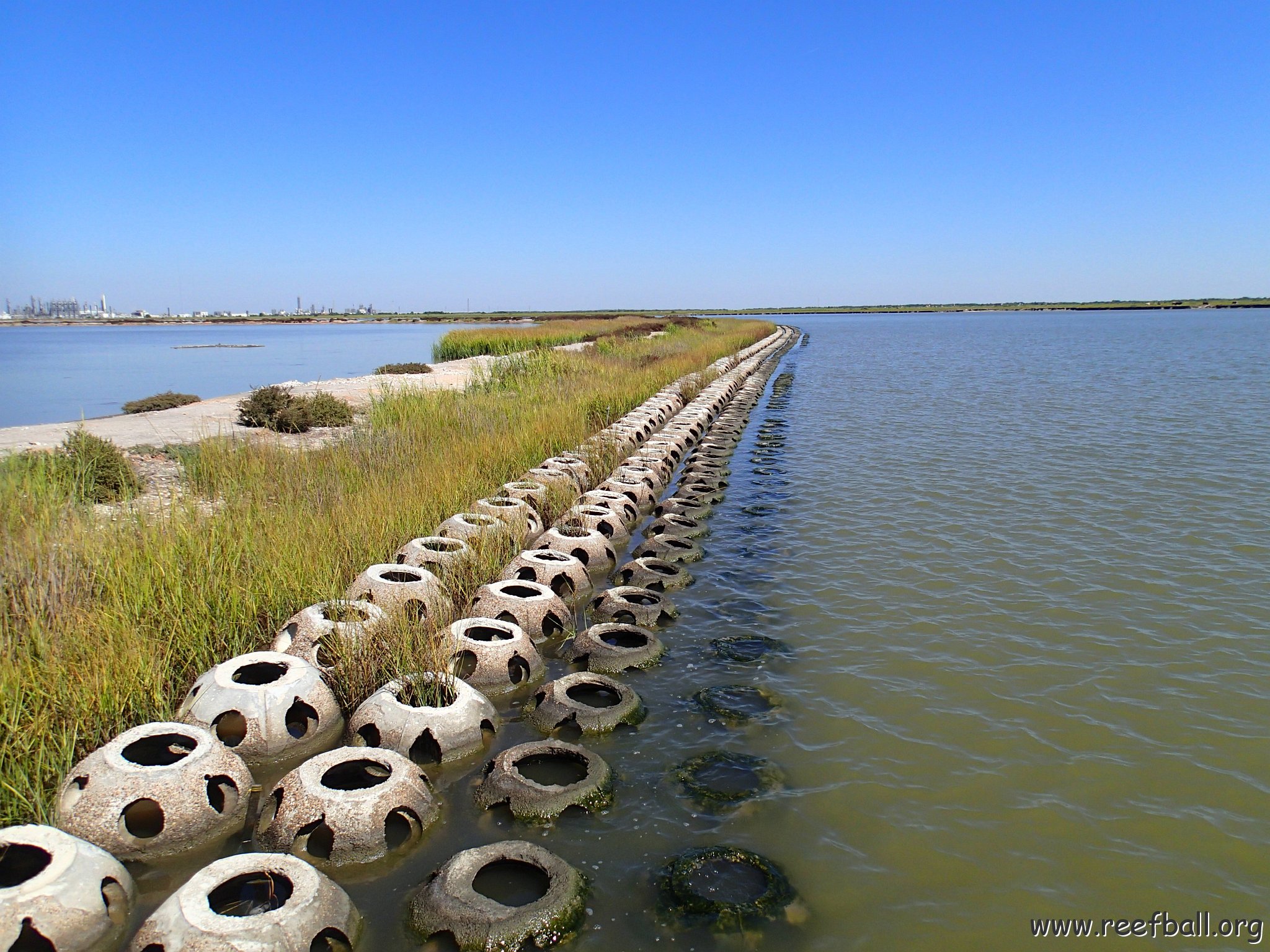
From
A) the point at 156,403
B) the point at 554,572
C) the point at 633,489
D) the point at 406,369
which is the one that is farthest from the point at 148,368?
the point at 554,572

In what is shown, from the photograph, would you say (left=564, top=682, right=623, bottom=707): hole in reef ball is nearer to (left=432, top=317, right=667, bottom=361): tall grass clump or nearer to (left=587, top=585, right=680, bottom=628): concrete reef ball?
(left=587, top=585, right=680, bottom=628): concrete reef ball

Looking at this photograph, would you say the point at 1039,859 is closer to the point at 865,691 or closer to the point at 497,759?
the point at 865,691

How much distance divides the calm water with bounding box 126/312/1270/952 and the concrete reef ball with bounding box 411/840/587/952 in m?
0.14

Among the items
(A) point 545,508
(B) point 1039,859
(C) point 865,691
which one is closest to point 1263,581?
(C) point 865,691

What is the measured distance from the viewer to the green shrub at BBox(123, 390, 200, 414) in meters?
17.1

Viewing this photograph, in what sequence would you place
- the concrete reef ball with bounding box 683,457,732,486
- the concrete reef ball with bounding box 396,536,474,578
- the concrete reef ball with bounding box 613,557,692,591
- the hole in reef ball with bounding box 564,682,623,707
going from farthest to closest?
the concrete reef ball with bounding box 683,457,732,486 → the concrete reef ball with bounding box 613,557,692,591 → the concrete reef ball with bounding box 396,536,474,578 → the hole in reef ball with bounding box 564,682,623,707

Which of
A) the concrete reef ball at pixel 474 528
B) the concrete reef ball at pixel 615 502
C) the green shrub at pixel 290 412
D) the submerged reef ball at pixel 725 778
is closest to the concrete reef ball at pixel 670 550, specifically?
the concrete reef ball at pixel 615 502

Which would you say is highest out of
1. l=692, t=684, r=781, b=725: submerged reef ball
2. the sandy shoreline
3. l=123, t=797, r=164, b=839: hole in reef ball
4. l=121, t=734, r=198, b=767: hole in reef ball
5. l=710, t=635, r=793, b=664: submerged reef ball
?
the sandy shoreline

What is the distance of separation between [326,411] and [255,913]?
40.4ft

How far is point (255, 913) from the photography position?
3092 millimetres

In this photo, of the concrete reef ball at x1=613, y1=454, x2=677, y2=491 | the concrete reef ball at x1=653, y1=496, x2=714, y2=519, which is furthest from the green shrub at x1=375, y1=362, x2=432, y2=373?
the concrete reef ball at x1=653, y1=496, x2=714, y2=519

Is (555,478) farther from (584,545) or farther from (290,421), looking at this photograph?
(290,421)

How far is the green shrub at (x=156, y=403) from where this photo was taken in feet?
56.0

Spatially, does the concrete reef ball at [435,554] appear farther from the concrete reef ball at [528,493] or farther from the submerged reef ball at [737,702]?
the submerged reef ball at [737,702]
